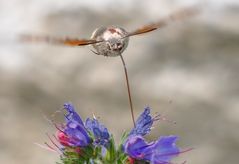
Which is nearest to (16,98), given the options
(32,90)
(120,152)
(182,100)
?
(32,90)

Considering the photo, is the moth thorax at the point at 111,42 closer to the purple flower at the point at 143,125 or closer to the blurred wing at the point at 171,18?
the blurred wing at the point at 171,18

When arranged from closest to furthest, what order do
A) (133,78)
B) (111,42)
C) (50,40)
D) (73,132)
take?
(50,40) < (111,42) < (73,132) < (133,78)

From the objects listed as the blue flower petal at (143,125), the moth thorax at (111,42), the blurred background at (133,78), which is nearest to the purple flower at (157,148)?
the blue flower petal at (143,125)

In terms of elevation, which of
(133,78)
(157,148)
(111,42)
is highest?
(133,78)

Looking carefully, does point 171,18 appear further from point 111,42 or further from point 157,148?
point 157,148

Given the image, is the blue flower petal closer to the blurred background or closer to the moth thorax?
the moth thorax

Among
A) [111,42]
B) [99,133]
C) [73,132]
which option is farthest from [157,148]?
[111,42]

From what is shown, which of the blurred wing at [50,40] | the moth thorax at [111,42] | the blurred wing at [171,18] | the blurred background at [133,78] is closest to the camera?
the blurred wing at [50,40]
